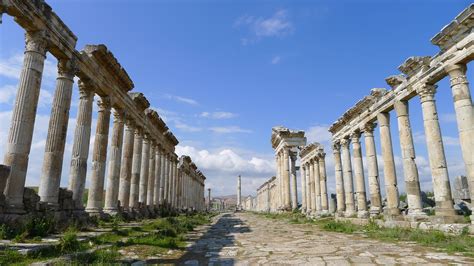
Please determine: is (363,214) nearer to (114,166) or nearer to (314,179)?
(314,179)

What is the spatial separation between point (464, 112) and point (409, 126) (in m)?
4.03

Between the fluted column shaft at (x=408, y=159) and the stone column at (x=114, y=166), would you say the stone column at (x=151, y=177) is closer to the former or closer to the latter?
the stone column at (x=114, y=166)

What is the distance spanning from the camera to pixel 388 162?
17.1 m

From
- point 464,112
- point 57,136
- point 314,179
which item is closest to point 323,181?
point 314,179

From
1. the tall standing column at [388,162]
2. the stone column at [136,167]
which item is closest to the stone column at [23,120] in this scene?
the stone column at [136,167]

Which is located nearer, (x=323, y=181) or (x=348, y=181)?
(x=348, y=181)

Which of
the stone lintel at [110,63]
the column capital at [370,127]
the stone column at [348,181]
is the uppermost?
the stone lintel at [110,63]

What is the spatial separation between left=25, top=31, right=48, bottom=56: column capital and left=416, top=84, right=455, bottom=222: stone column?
573 inches

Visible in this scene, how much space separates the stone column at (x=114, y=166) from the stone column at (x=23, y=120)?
747 cm

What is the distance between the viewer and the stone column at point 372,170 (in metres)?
18.6

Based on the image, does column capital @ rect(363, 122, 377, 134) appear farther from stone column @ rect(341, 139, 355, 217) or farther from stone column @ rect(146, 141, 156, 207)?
stone column @ rect(146, 141, 156, 207)

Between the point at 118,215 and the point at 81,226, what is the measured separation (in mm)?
5171

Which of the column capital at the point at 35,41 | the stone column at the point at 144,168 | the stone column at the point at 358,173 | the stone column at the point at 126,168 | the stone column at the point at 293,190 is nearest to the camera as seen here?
the column capital at the point at 35,41

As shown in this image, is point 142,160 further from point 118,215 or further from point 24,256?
point 24,256
